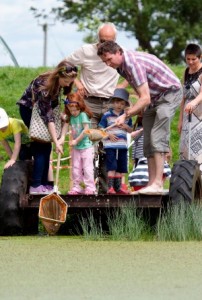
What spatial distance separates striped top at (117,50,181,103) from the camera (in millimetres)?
10539

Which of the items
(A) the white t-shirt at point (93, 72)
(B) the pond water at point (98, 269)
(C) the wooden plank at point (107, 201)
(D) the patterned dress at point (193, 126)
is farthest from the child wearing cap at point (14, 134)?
(D) the patterned dress at point (193, 126)

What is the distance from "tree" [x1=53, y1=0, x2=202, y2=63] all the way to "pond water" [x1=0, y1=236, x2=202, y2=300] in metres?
35.3

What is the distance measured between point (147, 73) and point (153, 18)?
3591 centimetres

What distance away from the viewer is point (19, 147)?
11.3 meters

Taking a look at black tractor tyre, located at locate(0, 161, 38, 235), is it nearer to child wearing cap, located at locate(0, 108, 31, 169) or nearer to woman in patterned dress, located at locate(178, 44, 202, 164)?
child wearing cap, located at locate(0, 108, 31, 169)

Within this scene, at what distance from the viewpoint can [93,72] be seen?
12695 mm

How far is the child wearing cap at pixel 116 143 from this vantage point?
481 inches

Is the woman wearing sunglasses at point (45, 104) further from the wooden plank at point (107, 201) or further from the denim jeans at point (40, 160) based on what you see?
the wooden plank at point (107, 201)

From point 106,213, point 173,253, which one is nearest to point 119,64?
point 106,213

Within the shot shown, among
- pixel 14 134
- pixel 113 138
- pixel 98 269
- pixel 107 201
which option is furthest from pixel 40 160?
pixel 98 269

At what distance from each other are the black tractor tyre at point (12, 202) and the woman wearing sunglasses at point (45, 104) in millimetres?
340

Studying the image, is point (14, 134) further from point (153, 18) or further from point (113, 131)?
point (153, 18)

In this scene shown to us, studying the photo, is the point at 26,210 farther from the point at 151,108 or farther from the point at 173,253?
the point at 173,253

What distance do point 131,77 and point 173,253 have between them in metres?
1.92
